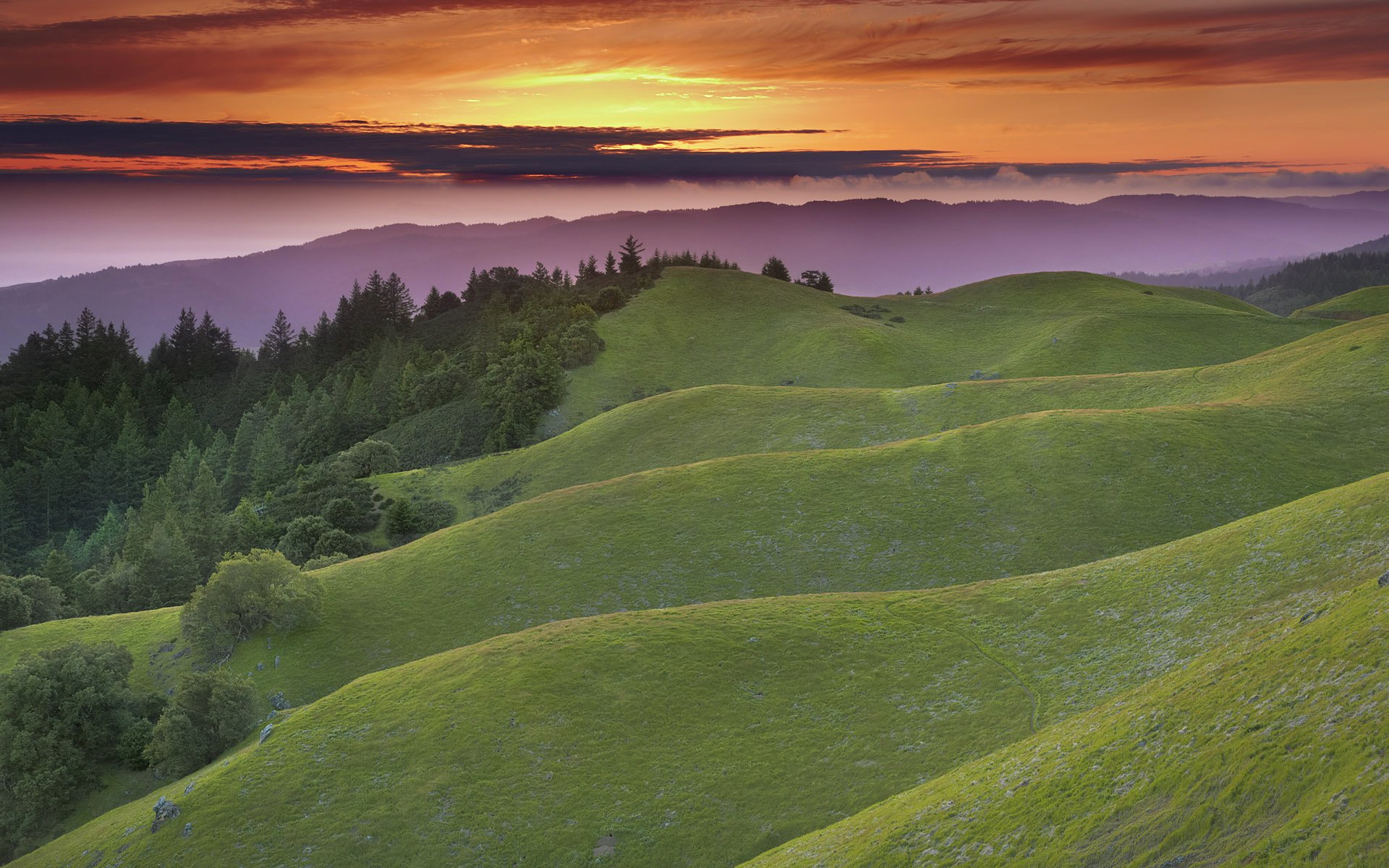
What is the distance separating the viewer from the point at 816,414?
327ft

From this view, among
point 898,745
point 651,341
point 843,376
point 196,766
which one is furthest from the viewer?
point 651,341

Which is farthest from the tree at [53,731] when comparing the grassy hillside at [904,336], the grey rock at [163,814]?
the grassy hillside at [904,336]

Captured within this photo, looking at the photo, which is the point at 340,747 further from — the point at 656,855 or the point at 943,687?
the point at 943,687

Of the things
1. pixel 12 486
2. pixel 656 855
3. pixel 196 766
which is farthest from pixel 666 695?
pixel 12 486

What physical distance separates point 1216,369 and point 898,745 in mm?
77035

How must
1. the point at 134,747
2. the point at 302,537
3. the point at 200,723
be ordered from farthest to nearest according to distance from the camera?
the point at 302,537, the point at 134,747, the point at 200,723

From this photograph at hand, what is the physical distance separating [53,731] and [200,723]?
9.72 m

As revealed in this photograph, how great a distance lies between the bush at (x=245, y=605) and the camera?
60000 millimetres

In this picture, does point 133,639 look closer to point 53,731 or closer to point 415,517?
point 53,731

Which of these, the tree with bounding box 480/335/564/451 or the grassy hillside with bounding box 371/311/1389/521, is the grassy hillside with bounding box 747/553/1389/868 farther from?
the tree with bounding box 480/335/564/451

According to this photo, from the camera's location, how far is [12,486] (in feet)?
565

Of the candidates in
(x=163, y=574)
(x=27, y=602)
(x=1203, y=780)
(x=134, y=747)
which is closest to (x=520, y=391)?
(x=163, y=574)

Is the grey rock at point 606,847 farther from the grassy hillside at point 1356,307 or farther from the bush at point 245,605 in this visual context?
the grassy hillside at point 1356,307

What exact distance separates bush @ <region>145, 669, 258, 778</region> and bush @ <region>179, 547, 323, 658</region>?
9736mm
